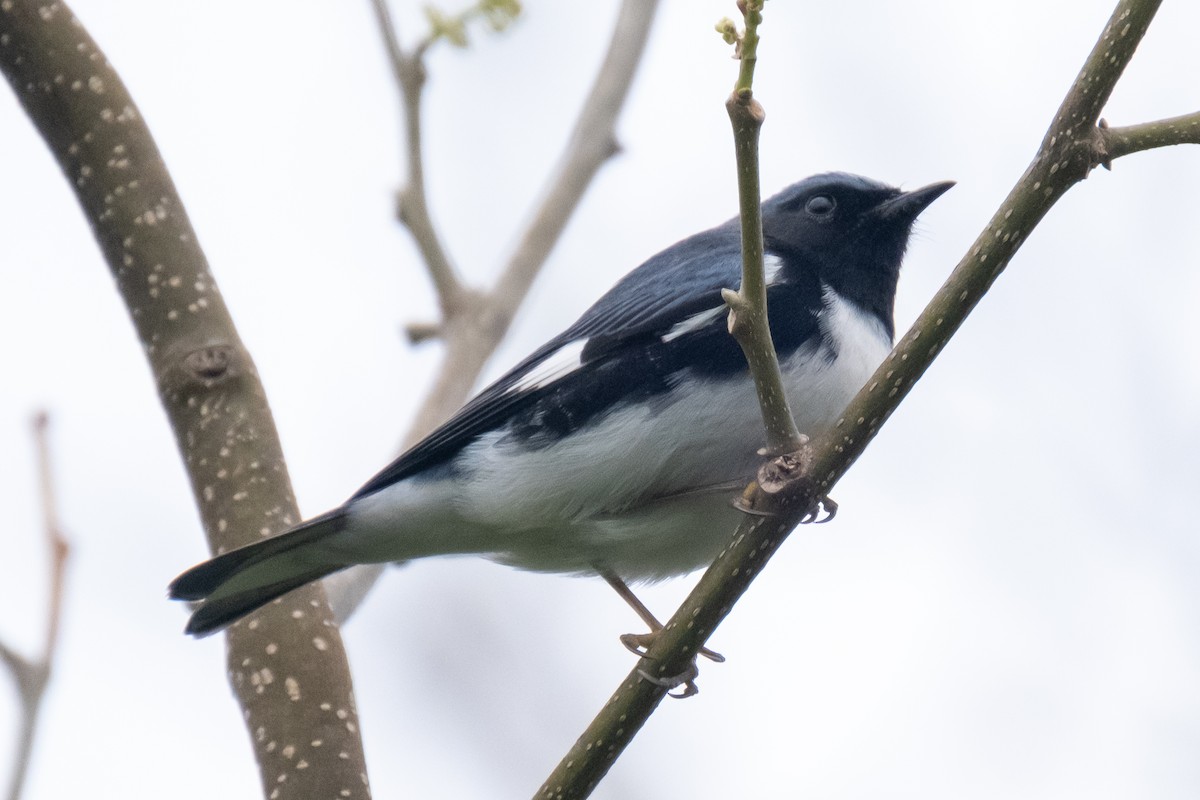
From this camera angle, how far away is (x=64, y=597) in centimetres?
247

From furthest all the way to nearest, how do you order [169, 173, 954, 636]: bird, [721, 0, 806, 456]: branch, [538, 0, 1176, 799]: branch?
[169, 173, 954, 636]: bird
[538, 0, 1176, 799]: branch
[721, 0, 806, 456]: branch

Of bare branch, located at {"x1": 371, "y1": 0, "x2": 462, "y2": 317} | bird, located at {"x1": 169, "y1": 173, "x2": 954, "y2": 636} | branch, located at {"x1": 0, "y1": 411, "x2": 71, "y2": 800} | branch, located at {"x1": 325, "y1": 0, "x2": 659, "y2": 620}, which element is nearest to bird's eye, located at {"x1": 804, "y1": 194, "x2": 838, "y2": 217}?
bird, located at {"x1": 169, "y1": 173, "x2": 954, "y2": 636}

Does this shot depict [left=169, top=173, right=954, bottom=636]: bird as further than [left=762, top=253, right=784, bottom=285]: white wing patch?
No

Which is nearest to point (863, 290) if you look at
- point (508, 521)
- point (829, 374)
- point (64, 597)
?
point (829, 374)

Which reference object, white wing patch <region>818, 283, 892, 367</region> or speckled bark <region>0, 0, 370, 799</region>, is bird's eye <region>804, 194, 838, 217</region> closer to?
white wing patch <region>818, 283, 892, 367</region>

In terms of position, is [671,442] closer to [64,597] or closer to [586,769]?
[586,769]

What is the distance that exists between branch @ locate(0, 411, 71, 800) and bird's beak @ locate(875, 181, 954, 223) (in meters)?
2.54

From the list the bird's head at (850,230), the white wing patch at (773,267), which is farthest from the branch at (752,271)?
the bird's head at (850,230)

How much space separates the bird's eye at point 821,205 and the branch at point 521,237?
25.6 inches

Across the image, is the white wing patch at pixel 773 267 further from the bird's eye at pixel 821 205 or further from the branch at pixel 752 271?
the branch at pixel 752 271

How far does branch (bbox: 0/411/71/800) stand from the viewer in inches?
80.0

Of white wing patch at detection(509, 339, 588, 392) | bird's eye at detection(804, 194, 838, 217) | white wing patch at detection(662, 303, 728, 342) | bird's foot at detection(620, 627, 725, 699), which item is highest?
bird's eye at detection(804, 194, 838, 217)

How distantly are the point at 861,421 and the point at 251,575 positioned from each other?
1.46 metres

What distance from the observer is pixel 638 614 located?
3801 mm
